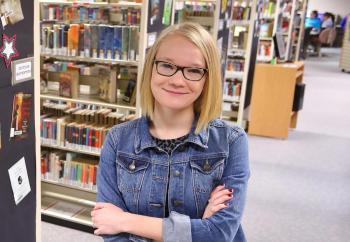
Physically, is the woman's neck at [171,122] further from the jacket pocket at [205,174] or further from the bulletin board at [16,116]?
the bulletin board at [16,116]

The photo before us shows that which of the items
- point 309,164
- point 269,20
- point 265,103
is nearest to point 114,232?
point 309,164

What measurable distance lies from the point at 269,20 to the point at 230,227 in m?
6.23

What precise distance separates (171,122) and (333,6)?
19.3 metres

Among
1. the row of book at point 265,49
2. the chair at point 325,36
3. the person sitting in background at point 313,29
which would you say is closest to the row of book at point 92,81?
the row of book at point 265,49

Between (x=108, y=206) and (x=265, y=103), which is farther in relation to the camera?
(x=265, y=103)

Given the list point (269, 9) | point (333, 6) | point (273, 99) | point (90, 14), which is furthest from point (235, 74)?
point (333, 6)

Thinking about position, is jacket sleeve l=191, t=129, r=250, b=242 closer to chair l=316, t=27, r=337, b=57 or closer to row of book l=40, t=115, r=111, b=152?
row of book l=40, t=115, r=111, b=152

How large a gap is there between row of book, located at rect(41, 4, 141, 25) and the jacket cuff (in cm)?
235

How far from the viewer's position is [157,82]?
1.32 m

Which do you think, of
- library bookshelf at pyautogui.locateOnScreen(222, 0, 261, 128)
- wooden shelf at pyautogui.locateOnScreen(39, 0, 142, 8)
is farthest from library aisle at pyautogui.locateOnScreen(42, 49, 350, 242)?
wooden shelf at pyautogui.locateOnScreen(39, 0, 142, 8)

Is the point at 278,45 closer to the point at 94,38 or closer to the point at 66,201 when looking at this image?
the point at 94,38

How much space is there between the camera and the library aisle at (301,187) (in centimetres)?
331

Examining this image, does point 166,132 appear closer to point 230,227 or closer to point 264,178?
point 230,227

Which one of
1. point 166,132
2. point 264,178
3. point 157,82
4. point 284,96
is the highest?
point 157,82
